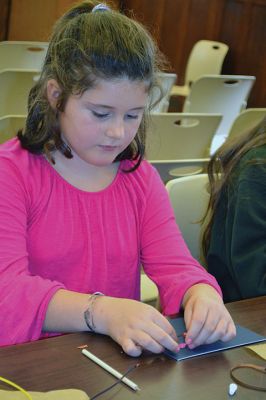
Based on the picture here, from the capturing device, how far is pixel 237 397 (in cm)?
123

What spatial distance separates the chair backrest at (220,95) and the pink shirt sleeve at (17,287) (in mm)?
3310

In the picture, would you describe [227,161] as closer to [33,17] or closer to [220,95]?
[220,95]

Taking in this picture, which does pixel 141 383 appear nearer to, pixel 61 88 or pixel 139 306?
pixel 139 306

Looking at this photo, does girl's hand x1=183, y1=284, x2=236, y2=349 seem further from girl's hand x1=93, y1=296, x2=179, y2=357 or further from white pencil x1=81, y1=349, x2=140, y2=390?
white pencil x1=81, y1=349, x2=140, y2=390

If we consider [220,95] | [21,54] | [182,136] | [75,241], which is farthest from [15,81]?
[75,241]

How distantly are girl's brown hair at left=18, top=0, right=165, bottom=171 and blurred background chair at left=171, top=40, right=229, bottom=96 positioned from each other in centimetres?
482

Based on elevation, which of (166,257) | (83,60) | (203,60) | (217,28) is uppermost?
(83,60)

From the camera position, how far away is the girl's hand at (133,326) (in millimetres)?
1313

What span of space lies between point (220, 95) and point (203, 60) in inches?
71.0

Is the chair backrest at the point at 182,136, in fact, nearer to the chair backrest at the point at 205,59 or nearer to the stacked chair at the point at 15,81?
the stacked chair at the point at 15,81

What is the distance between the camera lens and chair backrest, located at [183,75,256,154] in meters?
4.77

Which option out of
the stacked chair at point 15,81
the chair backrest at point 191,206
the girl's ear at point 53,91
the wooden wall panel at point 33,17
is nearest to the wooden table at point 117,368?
the girl's ear at point 53,91

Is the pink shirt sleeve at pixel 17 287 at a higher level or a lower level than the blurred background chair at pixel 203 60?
higher

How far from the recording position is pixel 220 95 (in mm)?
4926
